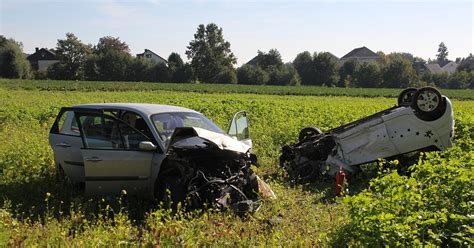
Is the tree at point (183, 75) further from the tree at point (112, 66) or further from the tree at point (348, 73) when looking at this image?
the tree at point (348, 73)

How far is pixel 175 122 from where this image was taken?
6988 mm

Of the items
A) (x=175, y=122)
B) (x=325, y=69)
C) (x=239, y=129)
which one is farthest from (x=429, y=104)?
(x=325, y=69)

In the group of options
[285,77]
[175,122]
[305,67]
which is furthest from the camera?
[305,67]

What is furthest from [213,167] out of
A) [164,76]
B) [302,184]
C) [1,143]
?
[164,76]

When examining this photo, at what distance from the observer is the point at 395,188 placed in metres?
4.29

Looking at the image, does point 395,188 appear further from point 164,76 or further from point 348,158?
point 164,76

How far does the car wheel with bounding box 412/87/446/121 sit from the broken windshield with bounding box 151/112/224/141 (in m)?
3.89

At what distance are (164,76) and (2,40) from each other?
37218 millimetres

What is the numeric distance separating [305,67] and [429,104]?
77.4 meters

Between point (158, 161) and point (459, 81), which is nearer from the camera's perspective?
point (158, 161)

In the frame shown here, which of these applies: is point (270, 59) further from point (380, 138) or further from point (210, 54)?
point (380, 138)

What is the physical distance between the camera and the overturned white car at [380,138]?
8.02m

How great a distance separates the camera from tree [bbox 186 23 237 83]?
84062mm

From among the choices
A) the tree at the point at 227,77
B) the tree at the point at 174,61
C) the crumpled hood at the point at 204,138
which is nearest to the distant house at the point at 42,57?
the tree at the point at 174,61
